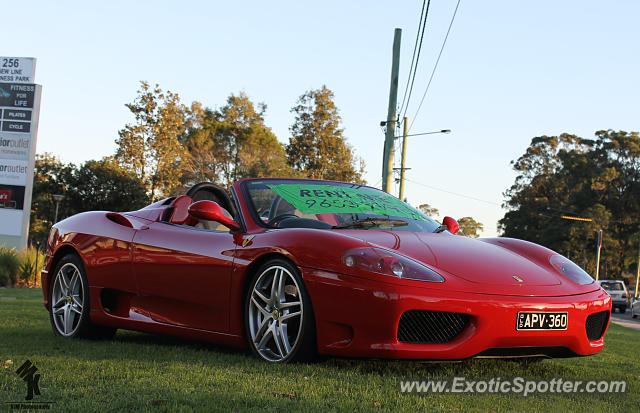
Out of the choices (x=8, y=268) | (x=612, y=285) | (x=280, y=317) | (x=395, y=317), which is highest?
(x=395, y=317)

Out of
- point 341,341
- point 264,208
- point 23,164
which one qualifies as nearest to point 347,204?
point 264,208

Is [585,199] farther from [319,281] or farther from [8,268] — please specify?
[319,281]

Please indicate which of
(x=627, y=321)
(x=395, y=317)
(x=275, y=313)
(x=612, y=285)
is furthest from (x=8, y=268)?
(x=612, y=285)

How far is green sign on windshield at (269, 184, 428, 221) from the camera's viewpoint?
504 centimetres

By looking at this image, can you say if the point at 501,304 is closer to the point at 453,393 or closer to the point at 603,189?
the point at 453,393

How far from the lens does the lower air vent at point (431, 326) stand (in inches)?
150

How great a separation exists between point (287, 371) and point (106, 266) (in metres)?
2.29

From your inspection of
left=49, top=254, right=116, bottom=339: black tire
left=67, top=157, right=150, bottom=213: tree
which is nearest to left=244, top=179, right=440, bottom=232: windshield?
left=49, top=254, right=116, bottom=339: black tire

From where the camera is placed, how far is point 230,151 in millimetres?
59875

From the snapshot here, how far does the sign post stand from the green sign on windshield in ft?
84.7

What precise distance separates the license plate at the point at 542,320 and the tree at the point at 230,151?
47.5 metres

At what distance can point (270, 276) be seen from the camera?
4.31 meters

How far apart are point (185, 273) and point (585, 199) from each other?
60760mm

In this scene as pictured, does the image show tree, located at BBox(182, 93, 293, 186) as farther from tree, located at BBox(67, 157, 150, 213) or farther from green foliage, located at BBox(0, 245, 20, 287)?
green foliage, located at BBox(0, 245, 20, 287)
